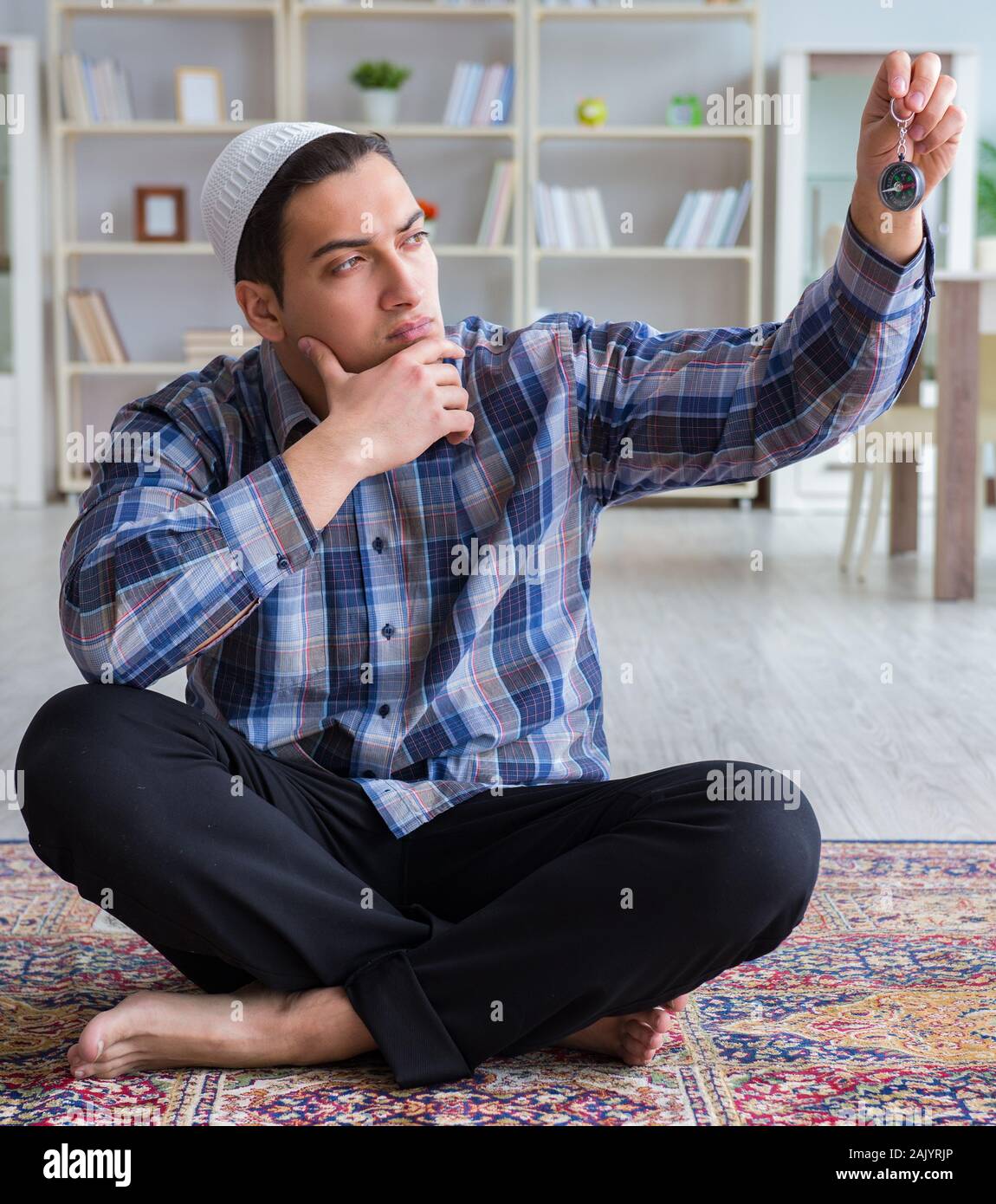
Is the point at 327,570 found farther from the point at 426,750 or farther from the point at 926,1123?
the point at 926,1123

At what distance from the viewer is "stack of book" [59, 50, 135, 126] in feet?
17.8

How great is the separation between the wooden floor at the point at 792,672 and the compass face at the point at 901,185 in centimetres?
93

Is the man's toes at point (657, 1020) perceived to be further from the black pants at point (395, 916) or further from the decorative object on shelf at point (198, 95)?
the decorative object on shelf at point (198, 95)

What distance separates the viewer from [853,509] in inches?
161

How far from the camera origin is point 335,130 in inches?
49.6

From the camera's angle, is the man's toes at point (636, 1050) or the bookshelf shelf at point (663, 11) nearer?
the man's toes at point (636, 1050)

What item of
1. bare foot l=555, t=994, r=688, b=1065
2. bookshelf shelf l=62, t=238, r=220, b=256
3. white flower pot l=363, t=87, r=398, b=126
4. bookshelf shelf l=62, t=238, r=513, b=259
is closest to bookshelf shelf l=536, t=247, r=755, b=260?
bookshelf shelf l=62, t=238, r=513, b=259

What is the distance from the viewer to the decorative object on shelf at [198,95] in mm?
5523

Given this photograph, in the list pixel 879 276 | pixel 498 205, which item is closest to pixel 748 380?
pixel 879 276

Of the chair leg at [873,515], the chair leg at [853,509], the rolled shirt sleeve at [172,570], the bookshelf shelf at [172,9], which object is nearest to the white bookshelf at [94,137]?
the bookshelf shelf at [172,9]

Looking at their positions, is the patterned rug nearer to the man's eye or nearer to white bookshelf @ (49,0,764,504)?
the man's eye

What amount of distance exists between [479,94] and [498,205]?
1.39 ft

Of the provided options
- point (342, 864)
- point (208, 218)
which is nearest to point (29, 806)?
point (342, 864)
